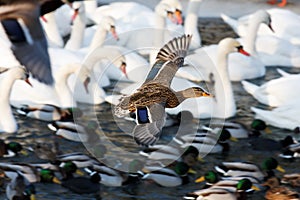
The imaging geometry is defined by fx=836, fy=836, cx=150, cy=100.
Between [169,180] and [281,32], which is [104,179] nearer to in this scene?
[169,180]

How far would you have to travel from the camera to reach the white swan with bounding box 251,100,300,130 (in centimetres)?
793

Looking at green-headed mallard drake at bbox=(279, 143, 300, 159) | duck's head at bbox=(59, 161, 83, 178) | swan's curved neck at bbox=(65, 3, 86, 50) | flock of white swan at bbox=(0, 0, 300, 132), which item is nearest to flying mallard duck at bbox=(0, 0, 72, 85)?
duck's head at bbox=(59, 161, 83, 178)

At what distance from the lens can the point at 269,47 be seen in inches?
406

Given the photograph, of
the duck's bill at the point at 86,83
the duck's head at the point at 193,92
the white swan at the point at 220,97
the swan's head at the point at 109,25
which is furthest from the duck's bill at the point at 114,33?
the duck's head at the point at 193,92

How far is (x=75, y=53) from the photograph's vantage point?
29.8 ft

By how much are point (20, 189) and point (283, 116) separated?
2.95 m

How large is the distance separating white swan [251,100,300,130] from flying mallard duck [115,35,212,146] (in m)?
5.52

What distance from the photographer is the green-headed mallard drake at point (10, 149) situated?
6.85 metres

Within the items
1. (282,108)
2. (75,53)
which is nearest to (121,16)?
(75,53)

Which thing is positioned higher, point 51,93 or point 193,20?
point 193,20

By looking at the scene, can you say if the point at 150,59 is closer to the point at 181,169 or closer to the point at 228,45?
the point at 228,45

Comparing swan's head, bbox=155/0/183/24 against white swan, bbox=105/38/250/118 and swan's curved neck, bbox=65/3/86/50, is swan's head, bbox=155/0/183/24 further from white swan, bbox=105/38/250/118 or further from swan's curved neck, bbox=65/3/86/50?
white swan, bbox=105/38/250/118

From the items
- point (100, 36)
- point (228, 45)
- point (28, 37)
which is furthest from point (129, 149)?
point (28, 37)

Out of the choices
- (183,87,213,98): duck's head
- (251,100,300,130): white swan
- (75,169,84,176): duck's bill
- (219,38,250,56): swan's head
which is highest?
(183,87,213,98): duck's head
